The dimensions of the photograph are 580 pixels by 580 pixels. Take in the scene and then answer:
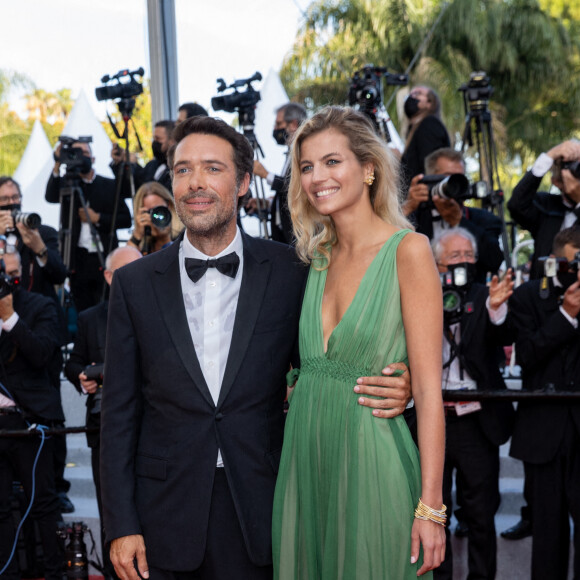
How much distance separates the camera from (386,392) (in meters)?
2.39

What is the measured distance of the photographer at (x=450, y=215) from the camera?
489cm

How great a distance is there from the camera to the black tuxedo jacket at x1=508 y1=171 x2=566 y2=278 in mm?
4781

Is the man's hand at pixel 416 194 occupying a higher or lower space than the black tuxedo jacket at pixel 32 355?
higher

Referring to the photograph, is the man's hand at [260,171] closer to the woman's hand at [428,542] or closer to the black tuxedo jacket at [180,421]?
the black tuxedo jacket at [180,421]

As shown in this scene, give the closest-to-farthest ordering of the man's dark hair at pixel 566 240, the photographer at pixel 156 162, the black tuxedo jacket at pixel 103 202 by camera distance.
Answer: the man's dark hair at pixel 566 240 → the photographer at pixel 156 162 → the black tuxedo jacket at pixel 103 202

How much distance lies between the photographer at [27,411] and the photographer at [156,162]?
163 cm

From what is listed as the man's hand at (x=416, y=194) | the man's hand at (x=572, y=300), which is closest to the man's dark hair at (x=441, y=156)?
the man's hand at (x=416, y=194)

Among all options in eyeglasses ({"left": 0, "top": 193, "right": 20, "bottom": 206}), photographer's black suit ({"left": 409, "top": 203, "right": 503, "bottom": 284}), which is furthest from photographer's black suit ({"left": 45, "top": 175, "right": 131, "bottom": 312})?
photographer's black suit ({"left": 409, "top": 203, "right": 503, "bottom": 284})

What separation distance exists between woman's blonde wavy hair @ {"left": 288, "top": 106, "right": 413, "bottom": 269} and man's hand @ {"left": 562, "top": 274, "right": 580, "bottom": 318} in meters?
1.55

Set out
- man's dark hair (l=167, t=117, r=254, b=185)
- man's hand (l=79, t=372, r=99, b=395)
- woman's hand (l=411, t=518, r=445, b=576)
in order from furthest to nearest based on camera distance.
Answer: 1. man's hand (l=79, t=372, r=99, b=395)
2. man's dark hair (l=167, t=117, r=254, b=185)
3. woman's hand (l=411, t=518, r=445, b=576)

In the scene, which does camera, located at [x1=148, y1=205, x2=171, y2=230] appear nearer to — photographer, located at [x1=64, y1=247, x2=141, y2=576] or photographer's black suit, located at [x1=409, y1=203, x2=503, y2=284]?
photographer, located at [x1=64, y1=247, x2=141, y2=576]

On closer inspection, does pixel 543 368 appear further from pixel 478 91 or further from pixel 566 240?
pixel 478 91

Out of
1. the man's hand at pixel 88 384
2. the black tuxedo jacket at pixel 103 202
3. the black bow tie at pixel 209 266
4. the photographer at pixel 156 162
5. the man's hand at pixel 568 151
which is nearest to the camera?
the black bow tie at pixel 209 266

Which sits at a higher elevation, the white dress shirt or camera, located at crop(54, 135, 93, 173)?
camera, located at crop(54, 135, 93, 173)
